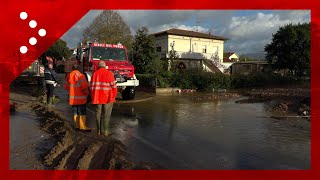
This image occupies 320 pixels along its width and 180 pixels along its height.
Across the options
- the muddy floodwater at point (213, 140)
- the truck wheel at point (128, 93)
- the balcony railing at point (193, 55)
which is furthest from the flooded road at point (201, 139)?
the balcony railing at point (193, 55)

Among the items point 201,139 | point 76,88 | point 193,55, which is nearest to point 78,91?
point 76,88

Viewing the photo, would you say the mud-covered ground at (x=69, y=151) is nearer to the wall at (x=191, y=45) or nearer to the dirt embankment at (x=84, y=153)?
the dirt embankment at (x=84, y=153)

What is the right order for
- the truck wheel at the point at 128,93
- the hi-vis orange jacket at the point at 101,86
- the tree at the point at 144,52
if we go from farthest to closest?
1. the tree at the point at 144,52
2. the truck wheel at the point at 128,93
3. the hi-vis orange jacket at the point at 101,86

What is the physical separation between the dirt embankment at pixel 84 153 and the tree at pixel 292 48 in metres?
42.4

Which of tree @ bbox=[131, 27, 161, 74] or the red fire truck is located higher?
tree @ bbox=[131, 27, 161, 74]

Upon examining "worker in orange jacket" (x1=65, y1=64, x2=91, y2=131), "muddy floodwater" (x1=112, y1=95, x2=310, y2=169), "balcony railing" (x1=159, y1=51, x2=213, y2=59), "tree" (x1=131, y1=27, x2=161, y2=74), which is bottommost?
"muddy floodwater" (x1=112, y1=95, x2=310, y2=169)

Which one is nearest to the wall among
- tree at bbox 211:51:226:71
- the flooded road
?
tree at bbox 211:51:226:71

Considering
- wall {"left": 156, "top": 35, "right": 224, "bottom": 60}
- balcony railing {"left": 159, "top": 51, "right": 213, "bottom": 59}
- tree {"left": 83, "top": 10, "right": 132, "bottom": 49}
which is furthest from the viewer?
balcony railing {"left": 159, "top": 51, "right": 213, "bottom": 59}

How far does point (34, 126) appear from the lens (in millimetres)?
9891

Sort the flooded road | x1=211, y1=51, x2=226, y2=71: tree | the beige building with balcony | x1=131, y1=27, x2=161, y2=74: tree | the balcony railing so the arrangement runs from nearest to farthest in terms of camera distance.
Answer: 1. the flooded road
2. x1=131, y1=27, x2=161, y2=74: tree
3. the beige building with balcony
4. the balcony railing
5. x1=211, y1=51, x2=226, y2=71: tree

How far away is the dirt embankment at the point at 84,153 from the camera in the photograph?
5.87 m

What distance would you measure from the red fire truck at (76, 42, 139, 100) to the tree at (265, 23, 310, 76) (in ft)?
115

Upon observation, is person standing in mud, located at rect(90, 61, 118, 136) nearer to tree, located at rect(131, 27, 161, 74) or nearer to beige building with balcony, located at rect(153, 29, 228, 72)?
tree, located at rect(131, 27, 161, 74)

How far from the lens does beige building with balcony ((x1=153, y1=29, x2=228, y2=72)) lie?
5059cm
